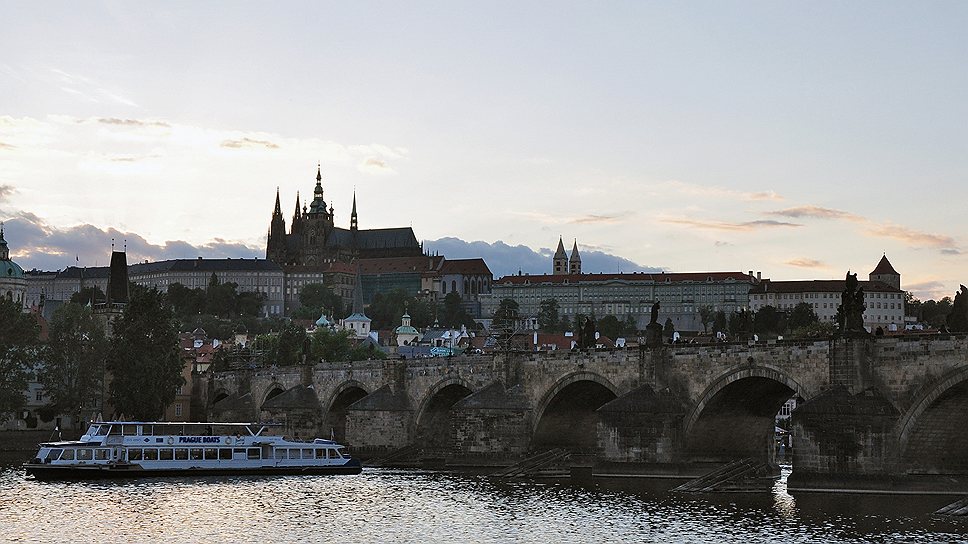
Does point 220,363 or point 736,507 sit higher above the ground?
point 220,363

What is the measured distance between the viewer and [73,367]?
104 meters

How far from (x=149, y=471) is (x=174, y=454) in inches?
73.3

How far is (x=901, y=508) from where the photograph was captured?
46.5 meters

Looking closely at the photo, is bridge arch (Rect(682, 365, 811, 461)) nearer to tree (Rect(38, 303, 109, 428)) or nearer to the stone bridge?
the stone bridge

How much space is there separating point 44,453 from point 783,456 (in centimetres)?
4869

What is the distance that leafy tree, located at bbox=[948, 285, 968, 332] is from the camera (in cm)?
5375

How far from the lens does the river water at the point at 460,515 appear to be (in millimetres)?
44719

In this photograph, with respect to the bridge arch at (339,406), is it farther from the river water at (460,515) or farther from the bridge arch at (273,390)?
the river water at (460,515)

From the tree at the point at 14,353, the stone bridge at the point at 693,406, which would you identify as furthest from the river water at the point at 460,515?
the tree at the point at 14,353

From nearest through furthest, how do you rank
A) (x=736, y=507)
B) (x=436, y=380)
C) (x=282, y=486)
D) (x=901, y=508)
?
1. (x=901, y=508)
2. (x=736, y=507)
3. (x=282, y=486)
4. (x=436, y=380)

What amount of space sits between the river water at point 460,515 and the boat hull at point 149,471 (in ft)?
14.6

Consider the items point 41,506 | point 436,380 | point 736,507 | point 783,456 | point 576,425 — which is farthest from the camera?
point 783,456

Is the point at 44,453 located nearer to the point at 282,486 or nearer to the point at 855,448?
the point at 282,486

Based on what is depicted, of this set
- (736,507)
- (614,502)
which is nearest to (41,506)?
(614,502)
